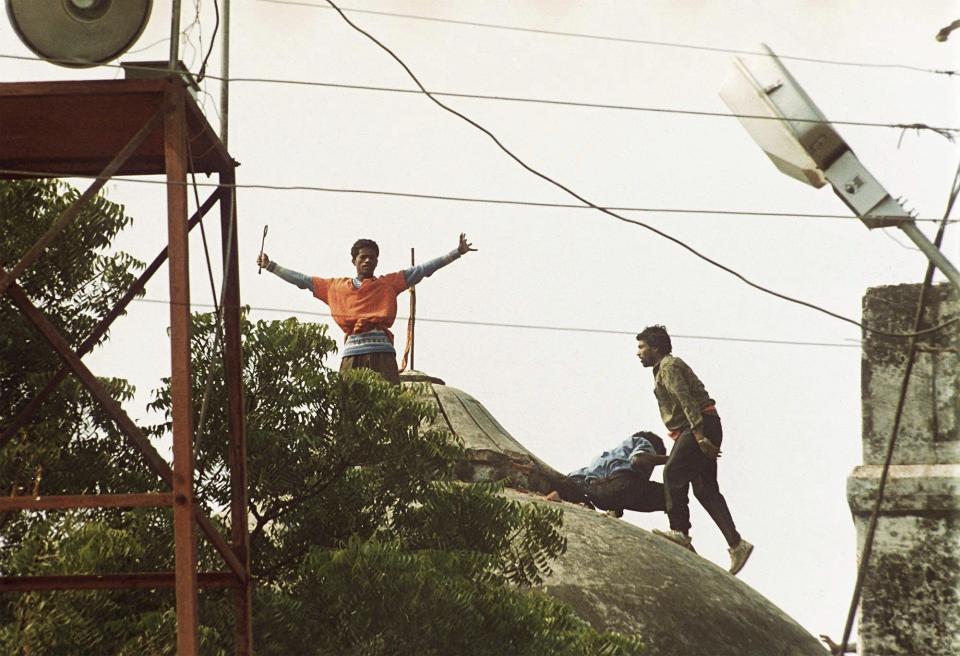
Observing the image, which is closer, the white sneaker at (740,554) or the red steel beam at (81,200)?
the red steel beam at (81,200)

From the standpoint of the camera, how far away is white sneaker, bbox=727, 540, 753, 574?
643 inches

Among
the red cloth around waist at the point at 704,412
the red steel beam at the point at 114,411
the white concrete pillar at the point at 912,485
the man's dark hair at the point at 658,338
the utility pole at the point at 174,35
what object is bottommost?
the white concrete pillar at the point at 912,485

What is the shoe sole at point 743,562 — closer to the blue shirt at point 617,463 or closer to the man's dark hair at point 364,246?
the blue shirt at point 617,463

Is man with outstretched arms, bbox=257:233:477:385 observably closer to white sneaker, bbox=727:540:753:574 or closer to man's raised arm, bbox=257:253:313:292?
man's raised arm, bbox=257:253:313:292

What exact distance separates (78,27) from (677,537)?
9.73 m

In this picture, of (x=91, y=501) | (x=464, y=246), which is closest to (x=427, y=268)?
(x=464, y=246)

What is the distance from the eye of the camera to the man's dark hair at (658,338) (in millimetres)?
15336

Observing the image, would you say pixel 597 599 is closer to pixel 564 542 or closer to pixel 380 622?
pixel 564 542

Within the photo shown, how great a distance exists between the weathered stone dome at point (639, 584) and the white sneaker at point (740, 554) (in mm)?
178

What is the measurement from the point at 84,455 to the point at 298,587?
6.72ft

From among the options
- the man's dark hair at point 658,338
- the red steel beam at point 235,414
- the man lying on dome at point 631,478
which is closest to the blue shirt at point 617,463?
the man lying on dome at point 631,478

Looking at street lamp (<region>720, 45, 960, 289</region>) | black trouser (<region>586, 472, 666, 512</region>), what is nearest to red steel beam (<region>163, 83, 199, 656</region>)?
street lamp (<region>720, 45, 960, 289</region>)

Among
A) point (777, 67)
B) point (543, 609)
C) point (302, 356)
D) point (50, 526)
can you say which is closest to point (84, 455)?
point (50, 526)

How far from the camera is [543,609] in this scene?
13.3 m
